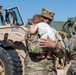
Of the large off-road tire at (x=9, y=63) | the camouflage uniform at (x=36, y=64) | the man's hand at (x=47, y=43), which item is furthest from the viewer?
the large off-road tire at (x=9, y=63)

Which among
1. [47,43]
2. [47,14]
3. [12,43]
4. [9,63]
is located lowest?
[9,63]

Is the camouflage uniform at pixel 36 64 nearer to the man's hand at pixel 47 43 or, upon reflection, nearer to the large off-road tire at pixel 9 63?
the man's hand at pixel 47 43

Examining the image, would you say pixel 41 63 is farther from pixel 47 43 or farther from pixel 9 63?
pixel 9 63

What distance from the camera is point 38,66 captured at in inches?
179

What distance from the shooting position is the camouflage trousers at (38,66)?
4543 millimetres

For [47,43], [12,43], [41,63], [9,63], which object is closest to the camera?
[47,43]

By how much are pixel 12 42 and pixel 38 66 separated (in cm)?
425

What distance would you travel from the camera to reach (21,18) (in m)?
8.88

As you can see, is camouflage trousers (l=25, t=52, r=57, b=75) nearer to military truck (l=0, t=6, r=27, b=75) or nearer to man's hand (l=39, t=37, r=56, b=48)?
man's hand (l=39, t=37, r=56, b=48)

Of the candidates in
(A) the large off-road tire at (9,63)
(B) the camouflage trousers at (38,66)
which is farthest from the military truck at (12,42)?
(B) the camouflage trousers at (38,66)

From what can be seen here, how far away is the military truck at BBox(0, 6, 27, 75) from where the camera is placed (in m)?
8.07

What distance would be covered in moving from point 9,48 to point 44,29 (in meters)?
4.10

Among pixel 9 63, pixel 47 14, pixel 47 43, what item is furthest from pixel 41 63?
pixel 9 63

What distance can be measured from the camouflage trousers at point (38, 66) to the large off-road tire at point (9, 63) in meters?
3.38
